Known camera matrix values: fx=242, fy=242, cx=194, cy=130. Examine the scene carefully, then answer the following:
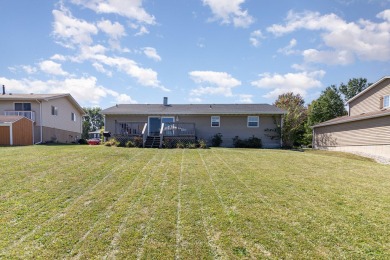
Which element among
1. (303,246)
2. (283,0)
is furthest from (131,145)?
(303,246)

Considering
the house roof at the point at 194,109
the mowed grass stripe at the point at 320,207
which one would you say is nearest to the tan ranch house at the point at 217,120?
the house roof at the point at 194,109

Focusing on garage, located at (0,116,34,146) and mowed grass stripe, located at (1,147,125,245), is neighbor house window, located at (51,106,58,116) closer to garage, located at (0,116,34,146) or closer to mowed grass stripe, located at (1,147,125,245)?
garage, located at (0,116,34,146)

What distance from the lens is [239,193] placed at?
5594mm

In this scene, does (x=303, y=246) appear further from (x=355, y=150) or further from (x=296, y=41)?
(x=355, y=150)

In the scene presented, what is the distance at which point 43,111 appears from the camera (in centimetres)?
2048

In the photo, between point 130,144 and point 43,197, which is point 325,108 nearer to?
point 130,144

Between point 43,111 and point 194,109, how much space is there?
1280 centimetres

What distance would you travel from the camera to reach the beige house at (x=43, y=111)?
19984 millimetres

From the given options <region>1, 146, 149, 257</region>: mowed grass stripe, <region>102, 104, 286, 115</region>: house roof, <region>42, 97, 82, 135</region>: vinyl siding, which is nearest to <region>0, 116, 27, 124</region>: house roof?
<region>42, 97, 82, 135</region>: vinyl siding

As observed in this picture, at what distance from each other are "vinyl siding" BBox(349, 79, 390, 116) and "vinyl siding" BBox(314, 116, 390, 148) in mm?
3138

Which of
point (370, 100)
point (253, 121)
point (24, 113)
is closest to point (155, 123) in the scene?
point (253, 121)

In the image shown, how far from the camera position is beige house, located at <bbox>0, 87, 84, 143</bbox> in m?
20.0

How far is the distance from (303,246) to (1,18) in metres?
15.1

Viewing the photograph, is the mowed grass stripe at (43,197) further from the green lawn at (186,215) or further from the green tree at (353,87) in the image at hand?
the green tree at (353,87)
